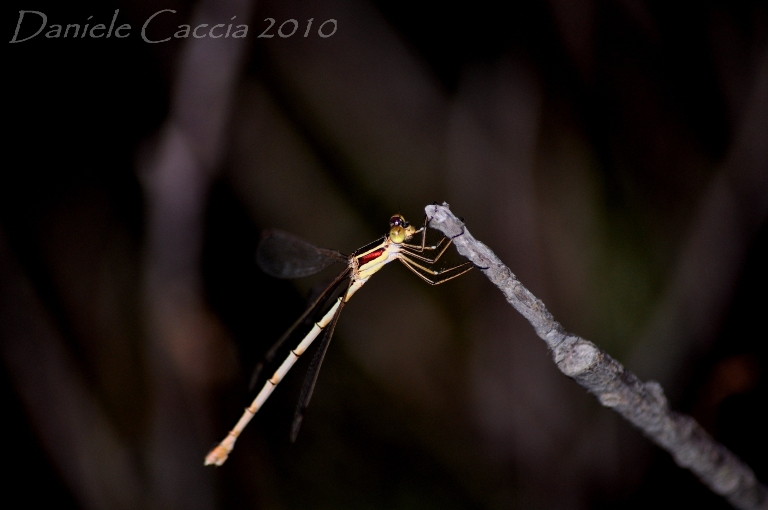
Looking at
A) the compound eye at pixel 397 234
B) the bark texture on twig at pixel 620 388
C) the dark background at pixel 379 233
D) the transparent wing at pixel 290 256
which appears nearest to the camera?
the bark texture on twig at pixel 620 388

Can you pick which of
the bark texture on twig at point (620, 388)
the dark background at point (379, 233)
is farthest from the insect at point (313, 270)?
the bark texture on twig at point (620, 388)

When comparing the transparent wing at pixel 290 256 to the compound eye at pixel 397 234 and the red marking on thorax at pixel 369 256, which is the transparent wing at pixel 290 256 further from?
the compound eye at pixel 397 234

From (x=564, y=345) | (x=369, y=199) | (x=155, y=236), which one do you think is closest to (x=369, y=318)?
(x=369, y=199)

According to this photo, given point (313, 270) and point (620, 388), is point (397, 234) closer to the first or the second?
point (313, 270)

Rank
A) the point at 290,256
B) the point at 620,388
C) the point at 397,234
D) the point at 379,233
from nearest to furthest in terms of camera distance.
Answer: the point at 620,388 < the point at 397,234 < the point at 290,256 < the point at 379,233

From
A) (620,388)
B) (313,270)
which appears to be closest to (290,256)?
(313,270)

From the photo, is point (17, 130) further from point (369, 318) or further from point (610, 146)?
point (610, 146)
